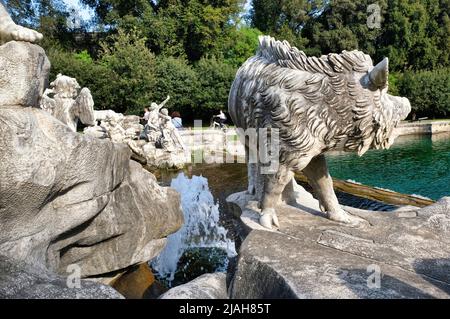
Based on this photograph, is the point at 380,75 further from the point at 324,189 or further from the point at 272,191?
the point at 272,191

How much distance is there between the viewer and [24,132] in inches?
97.0

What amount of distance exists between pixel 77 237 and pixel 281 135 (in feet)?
6.56

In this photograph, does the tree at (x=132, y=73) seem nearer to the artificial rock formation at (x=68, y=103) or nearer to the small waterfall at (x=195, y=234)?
the artificial rock formation at (x=68, y=103)

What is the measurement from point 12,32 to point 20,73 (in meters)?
0.39

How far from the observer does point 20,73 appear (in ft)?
8.75

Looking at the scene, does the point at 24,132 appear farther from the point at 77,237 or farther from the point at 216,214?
the point at 216,214

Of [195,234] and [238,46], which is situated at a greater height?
[238,46]

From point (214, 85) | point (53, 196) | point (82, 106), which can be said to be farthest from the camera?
point (214, 85)

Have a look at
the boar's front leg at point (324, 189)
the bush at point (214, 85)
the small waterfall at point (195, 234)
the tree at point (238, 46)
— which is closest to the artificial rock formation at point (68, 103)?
the small waterfall at point (195, 234)

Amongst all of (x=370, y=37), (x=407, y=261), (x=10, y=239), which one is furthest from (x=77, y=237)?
(x=370, y=37)

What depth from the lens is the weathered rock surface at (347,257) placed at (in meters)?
2.27

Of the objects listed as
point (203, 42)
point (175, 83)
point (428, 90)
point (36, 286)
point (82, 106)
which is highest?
point (203, 42)

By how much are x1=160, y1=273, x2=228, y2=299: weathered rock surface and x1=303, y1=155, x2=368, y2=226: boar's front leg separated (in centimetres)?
134

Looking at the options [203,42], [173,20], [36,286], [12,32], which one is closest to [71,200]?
[36,286]
